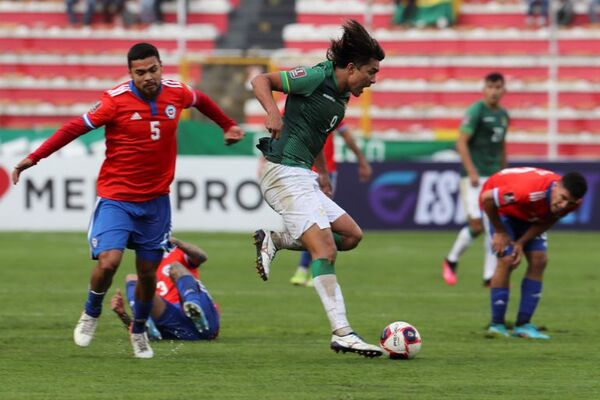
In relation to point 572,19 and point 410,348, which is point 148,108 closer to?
point 410,348

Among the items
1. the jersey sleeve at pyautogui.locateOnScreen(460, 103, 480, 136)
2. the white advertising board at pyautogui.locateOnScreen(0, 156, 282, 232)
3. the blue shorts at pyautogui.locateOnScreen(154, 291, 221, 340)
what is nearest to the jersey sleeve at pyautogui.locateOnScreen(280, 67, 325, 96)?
the blue shorts at pyautogui.locateOnScreen(154, 291, 221, 340)

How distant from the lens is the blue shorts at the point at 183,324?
1006 cm

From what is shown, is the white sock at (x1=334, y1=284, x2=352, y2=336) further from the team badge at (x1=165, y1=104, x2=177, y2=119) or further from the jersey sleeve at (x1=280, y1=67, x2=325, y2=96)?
the team badge at (x1=165, y1=104, x2=177, y2=119)

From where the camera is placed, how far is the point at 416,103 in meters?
28.5

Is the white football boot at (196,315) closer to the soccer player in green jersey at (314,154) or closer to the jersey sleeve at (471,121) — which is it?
the soccer player in green jersey at (314,154)

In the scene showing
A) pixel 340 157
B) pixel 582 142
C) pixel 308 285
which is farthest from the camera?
pixel 582 142

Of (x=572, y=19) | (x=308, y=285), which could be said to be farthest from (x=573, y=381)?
(x=572, y=19)

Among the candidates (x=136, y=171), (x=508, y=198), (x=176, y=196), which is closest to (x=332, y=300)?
(x=136, y=171)

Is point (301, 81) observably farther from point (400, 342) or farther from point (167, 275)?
point (167, 275)

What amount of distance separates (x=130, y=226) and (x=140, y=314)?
635 mm

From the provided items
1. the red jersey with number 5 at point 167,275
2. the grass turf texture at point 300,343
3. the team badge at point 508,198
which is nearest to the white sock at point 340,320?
the grass turf texture at point 300,343

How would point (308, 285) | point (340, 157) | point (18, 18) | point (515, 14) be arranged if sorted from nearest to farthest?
1. point (308, 285)
2. point (340, 157)
3. point (515, 14)
4. point (18, 18)

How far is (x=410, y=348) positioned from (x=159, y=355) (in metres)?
1.74

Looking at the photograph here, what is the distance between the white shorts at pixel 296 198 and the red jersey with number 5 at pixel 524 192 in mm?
1904
